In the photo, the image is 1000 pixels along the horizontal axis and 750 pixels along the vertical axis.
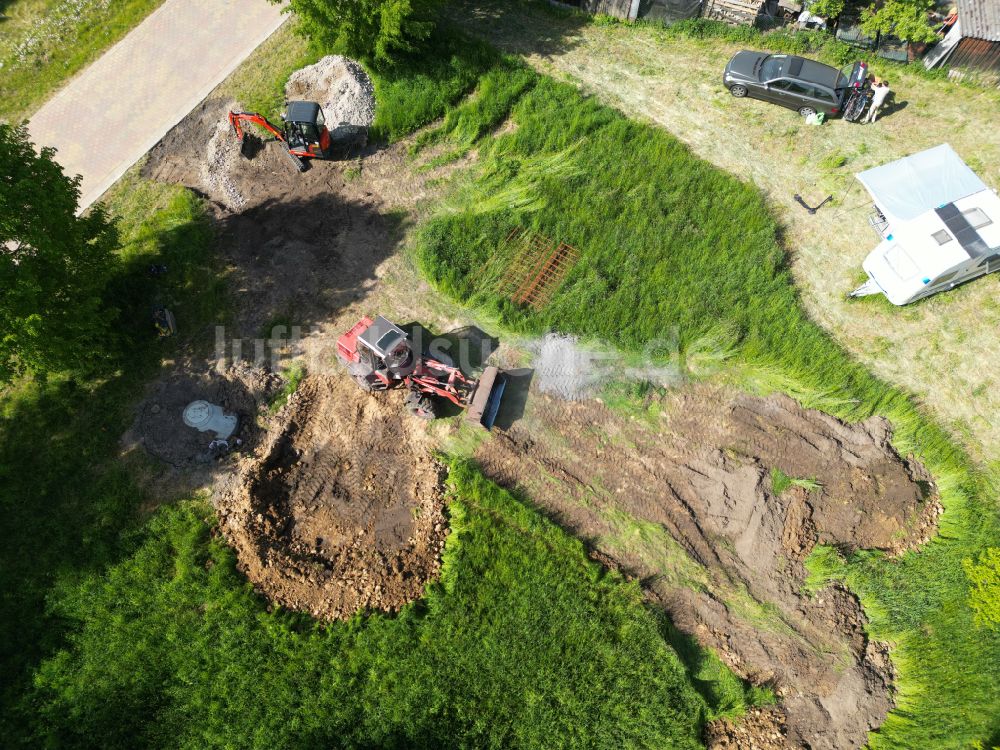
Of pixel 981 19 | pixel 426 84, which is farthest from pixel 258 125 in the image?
pixel 981 19

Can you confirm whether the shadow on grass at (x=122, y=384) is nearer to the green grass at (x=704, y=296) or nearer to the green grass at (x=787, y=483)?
the green grass at (x=704, y=296)

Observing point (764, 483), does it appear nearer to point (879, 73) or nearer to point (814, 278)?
point (814, 278)

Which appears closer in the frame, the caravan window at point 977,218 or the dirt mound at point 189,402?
the dirt mound at point 189,402

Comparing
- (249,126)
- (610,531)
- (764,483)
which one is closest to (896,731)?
(764,483)

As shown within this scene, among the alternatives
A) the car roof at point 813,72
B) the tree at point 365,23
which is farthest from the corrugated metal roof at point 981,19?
the tree at point 365,23

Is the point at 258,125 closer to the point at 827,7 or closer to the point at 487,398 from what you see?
the point at 487,398
